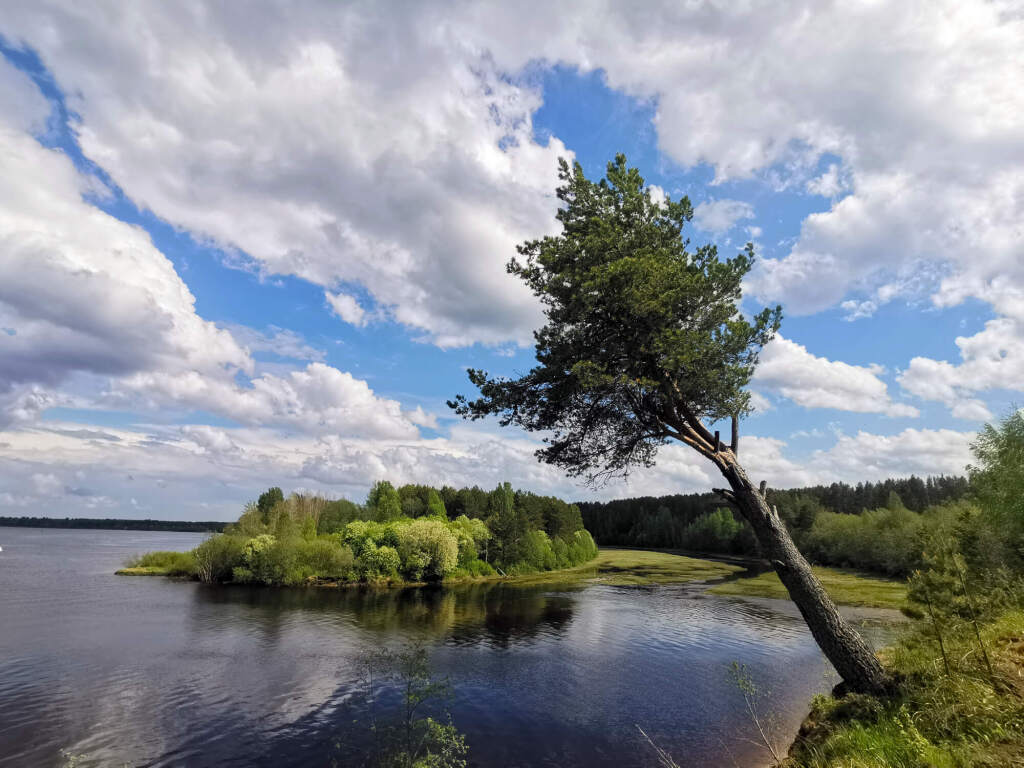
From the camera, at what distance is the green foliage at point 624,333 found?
48.4 feet

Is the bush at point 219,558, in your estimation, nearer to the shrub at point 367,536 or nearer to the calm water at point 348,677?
the shrub at point 367,536

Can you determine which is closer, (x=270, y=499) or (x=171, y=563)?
(x=171, y=563)

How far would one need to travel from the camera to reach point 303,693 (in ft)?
83.8

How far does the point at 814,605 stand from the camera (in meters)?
13.4

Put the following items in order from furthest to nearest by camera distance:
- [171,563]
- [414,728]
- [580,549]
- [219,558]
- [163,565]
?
1. [580,549]
2. [163,565]
3. [171,563]
4. [219,558]
5. [414,728]

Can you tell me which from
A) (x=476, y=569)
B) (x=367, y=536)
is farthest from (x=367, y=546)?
(x=476, y=569)

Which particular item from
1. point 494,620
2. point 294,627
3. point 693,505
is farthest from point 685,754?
point 693,505

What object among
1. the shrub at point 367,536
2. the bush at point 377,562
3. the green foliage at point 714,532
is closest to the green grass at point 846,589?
the bush at point 377,562

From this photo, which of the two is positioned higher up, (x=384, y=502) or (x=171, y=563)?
(x=384, y=502)

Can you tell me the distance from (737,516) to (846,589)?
97.5 m

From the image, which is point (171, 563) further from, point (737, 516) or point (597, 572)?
point (737, 516)

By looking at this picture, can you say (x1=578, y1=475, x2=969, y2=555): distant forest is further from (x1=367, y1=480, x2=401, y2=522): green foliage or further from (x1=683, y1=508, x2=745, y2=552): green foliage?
(x1=367, y1=480, x2=401, y2=522): green foliage

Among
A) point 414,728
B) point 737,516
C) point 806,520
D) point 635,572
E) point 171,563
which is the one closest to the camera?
point 414,728

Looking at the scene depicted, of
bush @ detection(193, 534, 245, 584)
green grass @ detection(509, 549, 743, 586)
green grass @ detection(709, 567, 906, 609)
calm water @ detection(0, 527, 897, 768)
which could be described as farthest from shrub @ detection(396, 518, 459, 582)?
green grass @ detection(709, 567, 906, 609)
